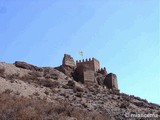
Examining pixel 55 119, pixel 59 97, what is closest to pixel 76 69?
pixel 59 97

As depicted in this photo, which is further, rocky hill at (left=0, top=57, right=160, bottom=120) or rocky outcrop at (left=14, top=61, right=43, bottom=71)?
rocky outcrop at (left=14, top=61, right=43, bottom=71)

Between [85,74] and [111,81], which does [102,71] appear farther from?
[85,74]

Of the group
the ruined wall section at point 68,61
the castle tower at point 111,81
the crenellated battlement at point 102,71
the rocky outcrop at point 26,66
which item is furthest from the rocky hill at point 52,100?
the crenellated battlement at point 102,71

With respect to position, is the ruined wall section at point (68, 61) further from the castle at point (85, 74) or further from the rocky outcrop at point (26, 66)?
the rocky outcrop at point (26, 66)

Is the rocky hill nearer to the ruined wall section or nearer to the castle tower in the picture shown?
the ruined wall section

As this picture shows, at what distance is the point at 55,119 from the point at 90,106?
8.66 m

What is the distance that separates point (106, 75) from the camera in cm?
3781

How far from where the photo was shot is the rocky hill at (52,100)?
14.2 metres

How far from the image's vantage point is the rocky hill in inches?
559

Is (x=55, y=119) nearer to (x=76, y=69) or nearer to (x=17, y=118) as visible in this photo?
(x=17, y=118)

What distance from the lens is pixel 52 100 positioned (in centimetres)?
2177

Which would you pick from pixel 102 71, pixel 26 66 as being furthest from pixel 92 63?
pixel 26 66

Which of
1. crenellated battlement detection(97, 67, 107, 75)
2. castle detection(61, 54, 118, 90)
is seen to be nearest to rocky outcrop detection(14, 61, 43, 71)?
castle detection(61, 54, 118, 90)

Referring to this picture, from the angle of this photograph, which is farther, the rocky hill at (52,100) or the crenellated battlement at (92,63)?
the crenellated battlement at (92,63)
